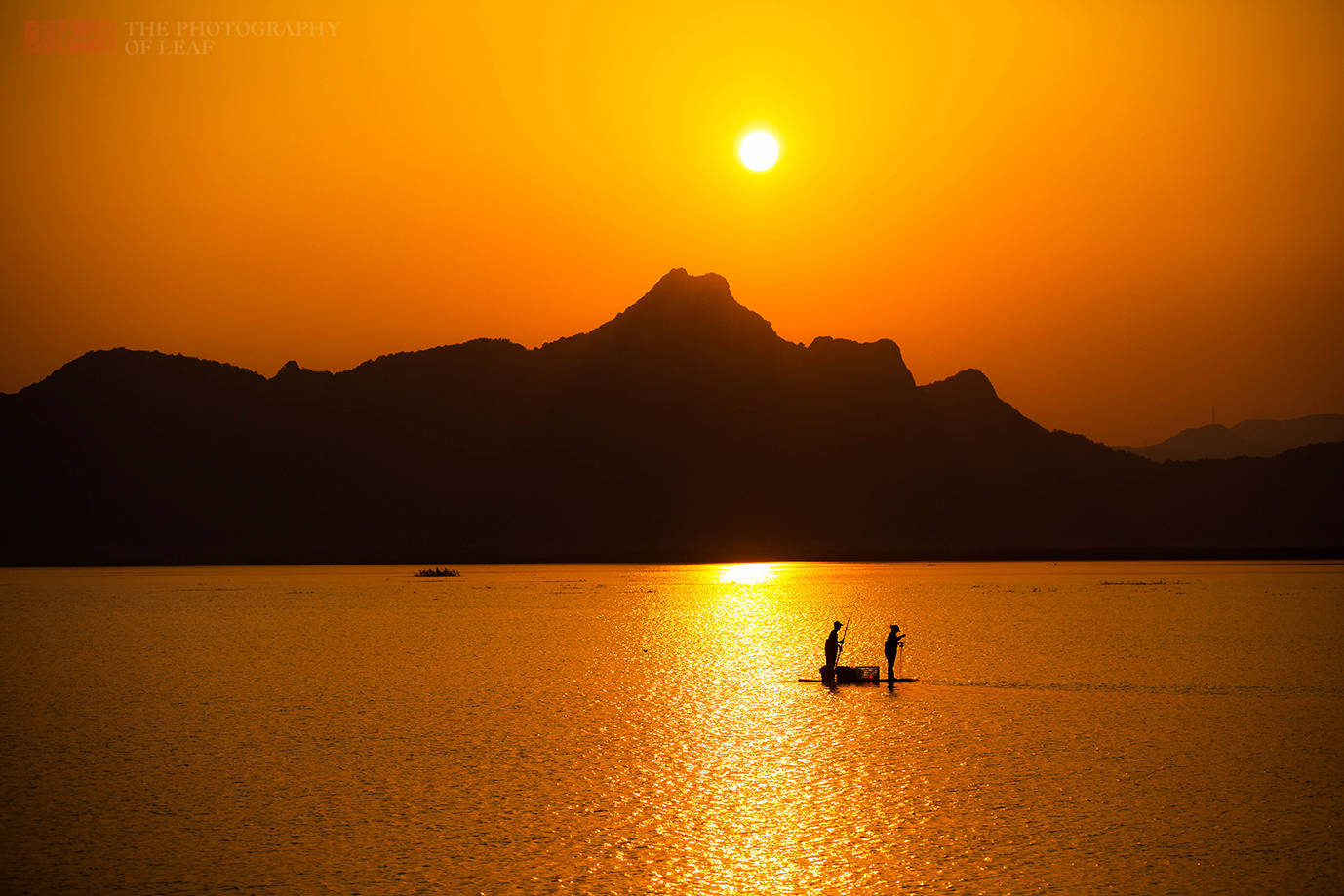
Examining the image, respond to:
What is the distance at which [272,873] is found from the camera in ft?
52.6

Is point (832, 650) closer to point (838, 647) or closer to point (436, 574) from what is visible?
point (838, 647)

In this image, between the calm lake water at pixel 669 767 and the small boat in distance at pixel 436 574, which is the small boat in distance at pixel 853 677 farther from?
the small boat in distance at pixel 436 574

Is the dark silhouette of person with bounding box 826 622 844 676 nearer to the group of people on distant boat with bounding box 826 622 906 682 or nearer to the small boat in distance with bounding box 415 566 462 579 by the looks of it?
the group of people on distant boat with bounding box 826 622 906 682

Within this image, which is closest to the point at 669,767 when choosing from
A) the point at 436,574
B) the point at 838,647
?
the point at 838,647

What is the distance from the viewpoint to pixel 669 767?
2314 centimetres

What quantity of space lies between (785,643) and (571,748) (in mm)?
27017

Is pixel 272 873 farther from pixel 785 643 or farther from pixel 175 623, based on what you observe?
pixel 175 623

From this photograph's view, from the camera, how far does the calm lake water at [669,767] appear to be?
1622 cm

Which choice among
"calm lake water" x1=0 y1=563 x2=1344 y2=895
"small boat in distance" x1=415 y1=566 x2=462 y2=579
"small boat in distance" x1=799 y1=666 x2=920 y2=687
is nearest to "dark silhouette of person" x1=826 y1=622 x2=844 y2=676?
"small boat in distance" x1=799 y1=666 x2=920 y2=687

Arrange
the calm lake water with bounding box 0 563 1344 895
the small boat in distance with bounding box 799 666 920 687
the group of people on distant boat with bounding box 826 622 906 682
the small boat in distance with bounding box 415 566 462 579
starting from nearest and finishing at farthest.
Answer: the calm lake water with bounding box 0 563 1344 895 < the group of people on distant boat with bounding box 826 622 906 682 < the small boat in distance with bounding box 799 666 920 687 < the small boat in distance with bounding box 415 566 462 579

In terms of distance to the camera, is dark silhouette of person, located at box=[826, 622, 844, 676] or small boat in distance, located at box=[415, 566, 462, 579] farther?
small boat in distance, located at box=[415, 566, 462, 579]

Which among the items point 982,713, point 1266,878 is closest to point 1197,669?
point 982,713

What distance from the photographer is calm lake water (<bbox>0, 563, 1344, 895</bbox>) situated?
1622 centimetres

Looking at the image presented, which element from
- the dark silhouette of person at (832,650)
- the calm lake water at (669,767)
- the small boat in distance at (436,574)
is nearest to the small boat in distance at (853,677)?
the dark silhouette of person at (832,650)
